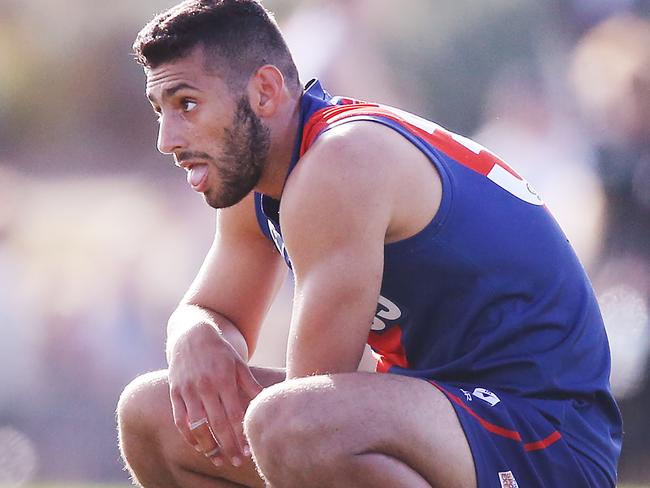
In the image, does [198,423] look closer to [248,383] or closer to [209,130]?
[248,383]

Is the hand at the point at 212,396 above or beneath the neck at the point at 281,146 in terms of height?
beneath

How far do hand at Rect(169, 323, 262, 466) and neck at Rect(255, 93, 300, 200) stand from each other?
401mm

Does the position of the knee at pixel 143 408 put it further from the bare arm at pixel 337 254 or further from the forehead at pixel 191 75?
the forehead at pixel 191 75

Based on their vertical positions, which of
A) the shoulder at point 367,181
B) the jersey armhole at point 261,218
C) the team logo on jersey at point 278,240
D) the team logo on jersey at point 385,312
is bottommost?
the team logo on jersey at point 385,312

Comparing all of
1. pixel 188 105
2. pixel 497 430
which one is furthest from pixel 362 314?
pixel 188 105

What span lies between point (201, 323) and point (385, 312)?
0.50 metres

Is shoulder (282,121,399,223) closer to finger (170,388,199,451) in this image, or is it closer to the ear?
the ear

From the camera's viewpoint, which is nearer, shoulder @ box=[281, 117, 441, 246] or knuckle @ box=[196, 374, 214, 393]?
shoulder @ box=[281, 117, 441, 246]

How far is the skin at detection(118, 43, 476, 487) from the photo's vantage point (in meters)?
2.27

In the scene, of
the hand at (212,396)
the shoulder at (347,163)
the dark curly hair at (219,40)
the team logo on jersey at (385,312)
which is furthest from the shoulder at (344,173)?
the hand at (212,396)

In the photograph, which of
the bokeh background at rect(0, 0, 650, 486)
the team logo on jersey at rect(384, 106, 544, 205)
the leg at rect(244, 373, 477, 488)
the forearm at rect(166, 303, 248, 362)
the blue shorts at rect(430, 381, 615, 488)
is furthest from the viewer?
the bokeh background at rect(0, 0, 650, 486)

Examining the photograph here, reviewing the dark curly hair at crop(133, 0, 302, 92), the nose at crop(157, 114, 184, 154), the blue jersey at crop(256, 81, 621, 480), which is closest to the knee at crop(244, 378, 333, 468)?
the blue jersey at crop(256, 81, 621, 480)

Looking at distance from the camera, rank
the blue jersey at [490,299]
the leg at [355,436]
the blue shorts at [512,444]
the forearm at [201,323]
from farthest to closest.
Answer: the forearm at [201,323]
the blue jersey at [490,299]
the blue shorts at [512,444]
the leg at [355,436]

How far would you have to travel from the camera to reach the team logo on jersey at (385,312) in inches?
103
